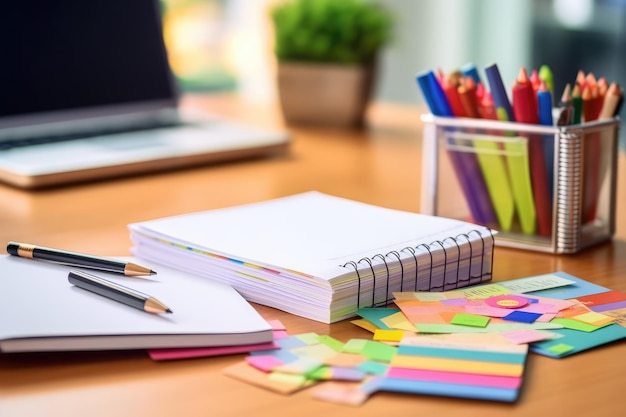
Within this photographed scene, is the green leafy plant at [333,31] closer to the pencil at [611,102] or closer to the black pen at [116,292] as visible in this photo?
the pencil at [611,102]

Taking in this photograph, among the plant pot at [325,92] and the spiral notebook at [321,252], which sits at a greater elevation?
the plant pot at [325,92]

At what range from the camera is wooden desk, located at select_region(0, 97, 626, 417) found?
570 mm

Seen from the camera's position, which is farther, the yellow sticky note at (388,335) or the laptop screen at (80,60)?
the laptop screen at (80,60)

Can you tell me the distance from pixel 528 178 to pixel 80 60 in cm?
86

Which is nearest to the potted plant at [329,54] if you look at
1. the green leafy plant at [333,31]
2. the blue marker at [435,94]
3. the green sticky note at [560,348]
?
the green leafy plant at [333,31]

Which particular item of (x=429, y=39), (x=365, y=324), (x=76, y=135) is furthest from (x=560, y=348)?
(x=429, y=39)

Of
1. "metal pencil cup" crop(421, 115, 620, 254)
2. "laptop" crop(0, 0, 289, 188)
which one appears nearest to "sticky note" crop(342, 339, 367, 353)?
"metal pencil cup" crop(421, 115, 620, 254)

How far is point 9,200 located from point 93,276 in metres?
0.50

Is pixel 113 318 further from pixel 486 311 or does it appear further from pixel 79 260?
pixel 486 311

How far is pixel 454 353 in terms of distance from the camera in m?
0.63

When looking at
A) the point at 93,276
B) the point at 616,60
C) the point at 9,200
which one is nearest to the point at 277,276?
the point at 93,276

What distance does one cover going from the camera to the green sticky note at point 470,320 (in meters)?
0.68

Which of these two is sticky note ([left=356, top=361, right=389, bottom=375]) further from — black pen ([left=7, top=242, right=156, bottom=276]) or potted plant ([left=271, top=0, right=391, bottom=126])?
potted plant ([left=271, top=0, right=391, bottom=126])

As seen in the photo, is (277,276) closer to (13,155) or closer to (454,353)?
(454,353)
